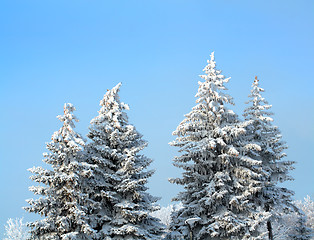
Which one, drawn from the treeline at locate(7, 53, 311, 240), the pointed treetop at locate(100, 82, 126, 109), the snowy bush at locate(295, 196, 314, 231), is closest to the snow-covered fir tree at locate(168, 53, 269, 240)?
the treeline at locate(7, 53, 311, 240)

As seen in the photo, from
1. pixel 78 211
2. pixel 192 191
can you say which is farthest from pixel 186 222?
pixel 78 211

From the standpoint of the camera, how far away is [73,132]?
68.3 feet

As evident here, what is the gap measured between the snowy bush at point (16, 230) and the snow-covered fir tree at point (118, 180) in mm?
21392

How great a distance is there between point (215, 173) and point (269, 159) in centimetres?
546

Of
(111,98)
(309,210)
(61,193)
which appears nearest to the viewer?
(61,193)

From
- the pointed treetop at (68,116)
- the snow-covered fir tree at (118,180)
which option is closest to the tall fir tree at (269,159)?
the snow-covered fir tree at (118,180)

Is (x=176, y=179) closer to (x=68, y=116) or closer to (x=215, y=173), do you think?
(x=215, y=173)

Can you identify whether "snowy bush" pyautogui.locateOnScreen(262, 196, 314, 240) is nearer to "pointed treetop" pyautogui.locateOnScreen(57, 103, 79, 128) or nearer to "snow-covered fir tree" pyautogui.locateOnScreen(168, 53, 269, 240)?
"snow-covered fir tree" pyautogui.locateOnScreen(168, 53, 269, 240)

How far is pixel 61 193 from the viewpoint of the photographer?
64.6 ft

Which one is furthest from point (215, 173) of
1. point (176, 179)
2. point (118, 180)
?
point (118, 180)

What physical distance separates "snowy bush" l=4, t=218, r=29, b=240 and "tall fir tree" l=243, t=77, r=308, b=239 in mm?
25962

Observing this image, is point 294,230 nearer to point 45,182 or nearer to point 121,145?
point 121,145

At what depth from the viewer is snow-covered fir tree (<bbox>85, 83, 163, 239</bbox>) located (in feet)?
68.4

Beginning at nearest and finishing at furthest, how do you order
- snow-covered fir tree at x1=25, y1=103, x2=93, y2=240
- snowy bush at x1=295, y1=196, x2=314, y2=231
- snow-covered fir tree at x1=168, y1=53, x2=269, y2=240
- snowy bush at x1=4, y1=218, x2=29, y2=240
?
snow-covered fir tree at x1=25, y1=103, x2=93, y2=240, snow-covered fir tree at x1=168, y1=53, x2=269, y2=240, snowy bush at x1=4, y1=218, x2=29, y2=240, snowy bush at x1=295, y1=196, x2=314, y2=231
